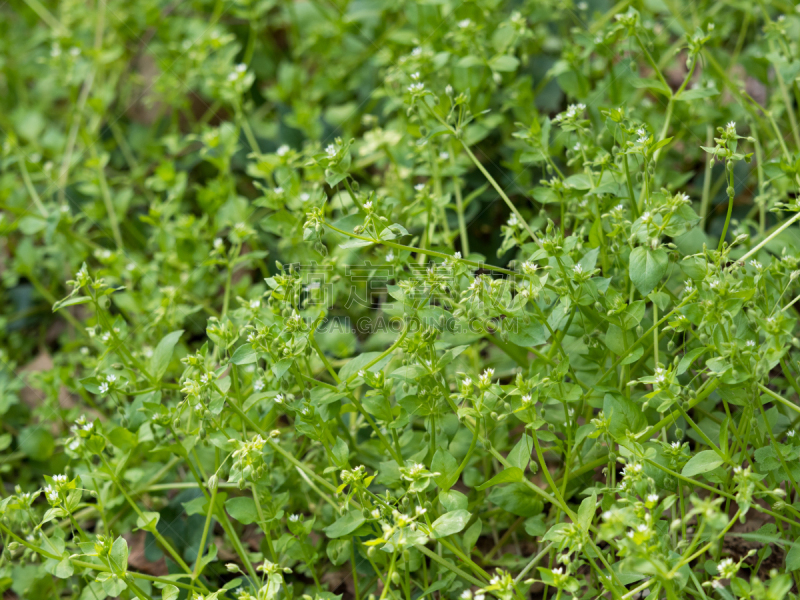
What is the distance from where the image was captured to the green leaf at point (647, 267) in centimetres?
154

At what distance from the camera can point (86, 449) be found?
185cm

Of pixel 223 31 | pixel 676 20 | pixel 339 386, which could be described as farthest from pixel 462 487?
pixel 223 31

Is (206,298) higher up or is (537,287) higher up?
(537,287)

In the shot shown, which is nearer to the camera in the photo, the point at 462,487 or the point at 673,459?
the point at 673,459

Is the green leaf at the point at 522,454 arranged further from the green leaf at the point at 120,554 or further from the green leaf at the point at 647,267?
the green leaf at the point at 120,554

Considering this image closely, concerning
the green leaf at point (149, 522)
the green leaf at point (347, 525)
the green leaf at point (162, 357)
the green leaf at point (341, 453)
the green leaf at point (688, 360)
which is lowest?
the green leaf at point (149, 522)

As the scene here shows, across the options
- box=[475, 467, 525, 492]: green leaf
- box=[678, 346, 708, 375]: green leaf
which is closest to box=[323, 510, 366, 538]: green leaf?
box=[475, 467, 525, 492]: green leaf

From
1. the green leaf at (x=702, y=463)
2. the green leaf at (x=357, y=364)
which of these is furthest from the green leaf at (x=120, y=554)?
the green leaf at (x=702, y=463)

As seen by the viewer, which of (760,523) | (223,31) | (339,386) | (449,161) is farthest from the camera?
(223,31)

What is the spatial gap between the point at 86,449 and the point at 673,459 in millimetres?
1468

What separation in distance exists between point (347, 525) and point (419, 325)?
0.49 meters

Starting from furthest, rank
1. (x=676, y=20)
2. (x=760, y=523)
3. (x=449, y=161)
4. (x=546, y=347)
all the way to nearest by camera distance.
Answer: (x=676, y=20) → (x=449, y=161) → (x=546, y=347) → (x=760, y=523)

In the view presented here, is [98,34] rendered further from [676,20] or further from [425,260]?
[676,20]

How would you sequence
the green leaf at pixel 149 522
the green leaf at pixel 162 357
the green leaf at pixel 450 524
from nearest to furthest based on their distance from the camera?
the green leaf at pixel 450 524 → the green leaf at pixel 149 522 → the green leaf at pixel 162 357
